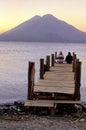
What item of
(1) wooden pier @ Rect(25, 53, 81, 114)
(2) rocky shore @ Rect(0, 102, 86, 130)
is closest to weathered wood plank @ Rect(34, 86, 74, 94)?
(1) wooden pier @ Rect(25, 53, 81, 114)

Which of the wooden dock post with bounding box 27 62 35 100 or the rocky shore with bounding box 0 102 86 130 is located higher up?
the wooden dock post with bounding box 27 62 35 100

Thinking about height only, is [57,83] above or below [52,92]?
above

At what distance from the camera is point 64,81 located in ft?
72.8

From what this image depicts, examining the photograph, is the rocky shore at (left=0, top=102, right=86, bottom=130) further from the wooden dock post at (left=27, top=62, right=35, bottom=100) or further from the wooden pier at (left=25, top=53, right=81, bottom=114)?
the wooden dock post at (left=27, top=62, right=35, bottom=100)

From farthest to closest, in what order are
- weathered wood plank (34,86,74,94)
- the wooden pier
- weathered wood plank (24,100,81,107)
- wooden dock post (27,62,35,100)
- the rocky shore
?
weathered wood plank (34,86,74,94) → wooden dock post (27,62,35,100) → the wooden pier → weathered wood plank (24,100,81,107) → the rocky shore

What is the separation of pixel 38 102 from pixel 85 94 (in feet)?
47.7

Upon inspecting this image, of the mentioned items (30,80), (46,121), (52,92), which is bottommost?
(46,121)

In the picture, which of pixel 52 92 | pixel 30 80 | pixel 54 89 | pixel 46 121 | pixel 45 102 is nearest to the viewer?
pixel 46 121

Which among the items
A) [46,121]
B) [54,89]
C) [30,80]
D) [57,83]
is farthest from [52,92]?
[46,121]

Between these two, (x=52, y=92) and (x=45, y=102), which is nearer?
(x=45, y=102)

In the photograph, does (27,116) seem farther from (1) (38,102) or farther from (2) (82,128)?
(2) (82,128)

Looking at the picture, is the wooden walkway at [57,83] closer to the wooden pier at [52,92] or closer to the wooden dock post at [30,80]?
the wooden pier at [52,92]

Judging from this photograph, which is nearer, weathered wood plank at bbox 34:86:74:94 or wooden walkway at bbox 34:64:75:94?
weathered wood plank at bbox 34:86:74:94

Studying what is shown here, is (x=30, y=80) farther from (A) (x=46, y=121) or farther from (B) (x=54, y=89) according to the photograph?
(A) (x=46, y=121)
